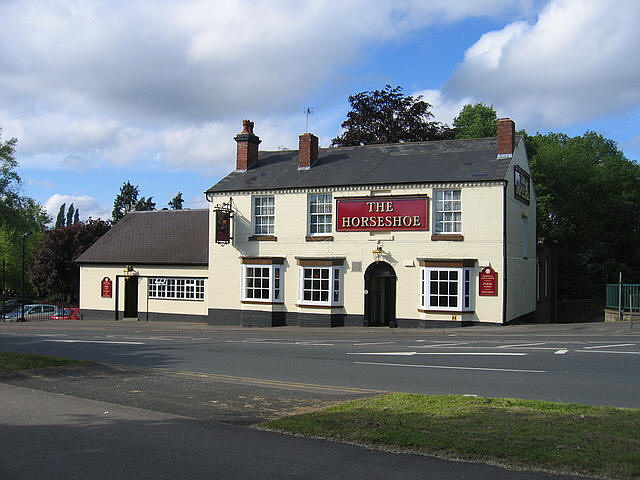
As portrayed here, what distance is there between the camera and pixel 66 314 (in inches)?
1620

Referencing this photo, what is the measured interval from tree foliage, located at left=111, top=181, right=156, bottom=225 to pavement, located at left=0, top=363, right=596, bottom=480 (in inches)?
2942

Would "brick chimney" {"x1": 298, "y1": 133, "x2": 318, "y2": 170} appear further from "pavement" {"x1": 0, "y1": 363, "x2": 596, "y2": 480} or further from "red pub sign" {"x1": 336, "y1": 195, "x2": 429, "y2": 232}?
"pavement" {"x1": 0, "y1": 363, "x2": 596, "y2": 480}

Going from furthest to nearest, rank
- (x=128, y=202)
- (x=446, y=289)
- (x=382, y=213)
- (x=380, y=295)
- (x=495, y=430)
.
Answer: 1. (x=128, y=202)
2. (x=380, y=295)
3. (x=382, y=213)
4. (x=446, y=289)
5. (x=495, y=430)

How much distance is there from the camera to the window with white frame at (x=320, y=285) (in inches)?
1131

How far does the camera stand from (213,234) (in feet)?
104

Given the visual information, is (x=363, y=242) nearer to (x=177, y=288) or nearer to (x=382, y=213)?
(x=382, y=213)

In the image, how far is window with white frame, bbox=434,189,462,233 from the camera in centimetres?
2697

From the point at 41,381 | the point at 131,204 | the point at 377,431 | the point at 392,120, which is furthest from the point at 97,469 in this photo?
the point at 131,204

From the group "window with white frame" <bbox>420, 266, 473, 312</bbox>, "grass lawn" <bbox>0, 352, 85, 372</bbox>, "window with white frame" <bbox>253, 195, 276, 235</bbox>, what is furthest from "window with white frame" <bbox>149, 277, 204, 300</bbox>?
"grass lawn" <bbox>0, 352, 85, 372</bbox>

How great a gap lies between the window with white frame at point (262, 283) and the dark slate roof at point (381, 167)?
12.7ft

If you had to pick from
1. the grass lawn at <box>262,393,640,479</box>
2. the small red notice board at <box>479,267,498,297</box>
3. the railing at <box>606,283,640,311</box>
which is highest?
the small red notice board at <box>479,267,498,297</box>

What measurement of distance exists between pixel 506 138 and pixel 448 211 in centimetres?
409

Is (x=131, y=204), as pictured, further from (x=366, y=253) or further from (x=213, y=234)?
(x=366, y=253)

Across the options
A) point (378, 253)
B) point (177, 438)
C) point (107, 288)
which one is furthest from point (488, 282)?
point (107, 288)
